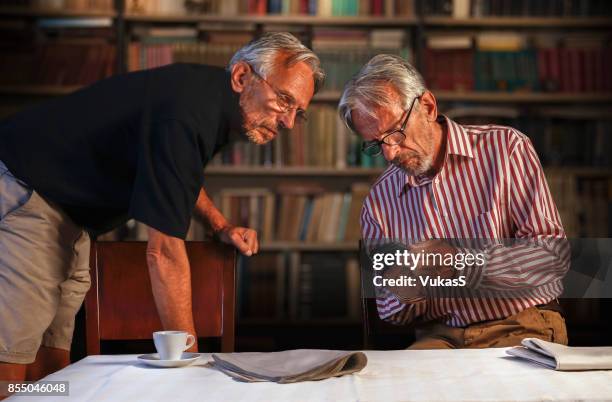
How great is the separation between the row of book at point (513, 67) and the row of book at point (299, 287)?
3.31ft

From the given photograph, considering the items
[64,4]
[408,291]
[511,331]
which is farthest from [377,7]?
[511,331]

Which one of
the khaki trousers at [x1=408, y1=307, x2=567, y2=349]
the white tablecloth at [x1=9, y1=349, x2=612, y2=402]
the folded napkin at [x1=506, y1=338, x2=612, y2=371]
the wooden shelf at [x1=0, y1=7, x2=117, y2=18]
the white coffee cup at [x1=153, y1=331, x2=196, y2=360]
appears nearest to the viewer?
the white tablecloth at [x1=9, y1=349, x2=612, y2=402]

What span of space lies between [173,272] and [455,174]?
2.49ft

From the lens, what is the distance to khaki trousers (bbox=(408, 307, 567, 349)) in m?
1.75

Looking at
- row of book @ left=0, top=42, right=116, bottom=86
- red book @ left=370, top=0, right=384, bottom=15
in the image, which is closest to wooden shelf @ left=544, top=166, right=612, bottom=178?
red book @ left=370, top=0, right=384, bottom=15

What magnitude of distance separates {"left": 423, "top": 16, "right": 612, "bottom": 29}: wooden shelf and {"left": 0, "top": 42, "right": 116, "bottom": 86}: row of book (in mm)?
1553

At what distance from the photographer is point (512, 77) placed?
12.3ft

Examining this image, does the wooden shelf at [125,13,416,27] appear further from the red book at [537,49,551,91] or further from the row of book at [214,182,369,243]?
the row of book at [214,182,369,243]

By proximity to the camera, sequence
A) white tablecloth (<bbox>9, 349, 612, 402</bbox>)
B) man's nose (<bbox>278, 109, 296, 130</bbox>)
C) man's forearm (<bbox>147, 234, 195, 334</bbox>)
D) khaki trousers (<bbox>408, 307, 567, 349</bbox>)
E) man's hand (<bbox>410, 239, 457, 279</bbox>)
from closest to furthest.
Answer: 1. white tablecloth (<bbox>9, 349, 612, 402</bbox>)
2. man's forearm (<bbox>147, 234, 195, 334</bbox>)
3. khaki trousers (<bbox>408, 307, 567, 349</bbox>)
4. man's hand (<bbox>410, 239, 457, 279</bbox>)
5. man's nose (<bbox>278, 109, 296, 130</bbox>)

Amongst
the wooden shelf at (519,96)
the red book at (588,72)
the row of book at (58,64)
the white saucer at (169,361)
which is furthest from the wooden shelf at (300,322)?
the white saucer at (169,361)

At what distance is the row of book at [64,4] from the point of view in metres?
3.68

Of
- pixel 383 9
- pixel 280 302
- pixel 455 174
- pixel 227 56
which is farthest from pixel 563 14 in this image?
pixel 455 174

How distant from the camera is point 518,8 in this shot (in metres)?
3.76

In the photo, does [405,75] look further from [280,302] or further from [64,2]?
[64,2]
